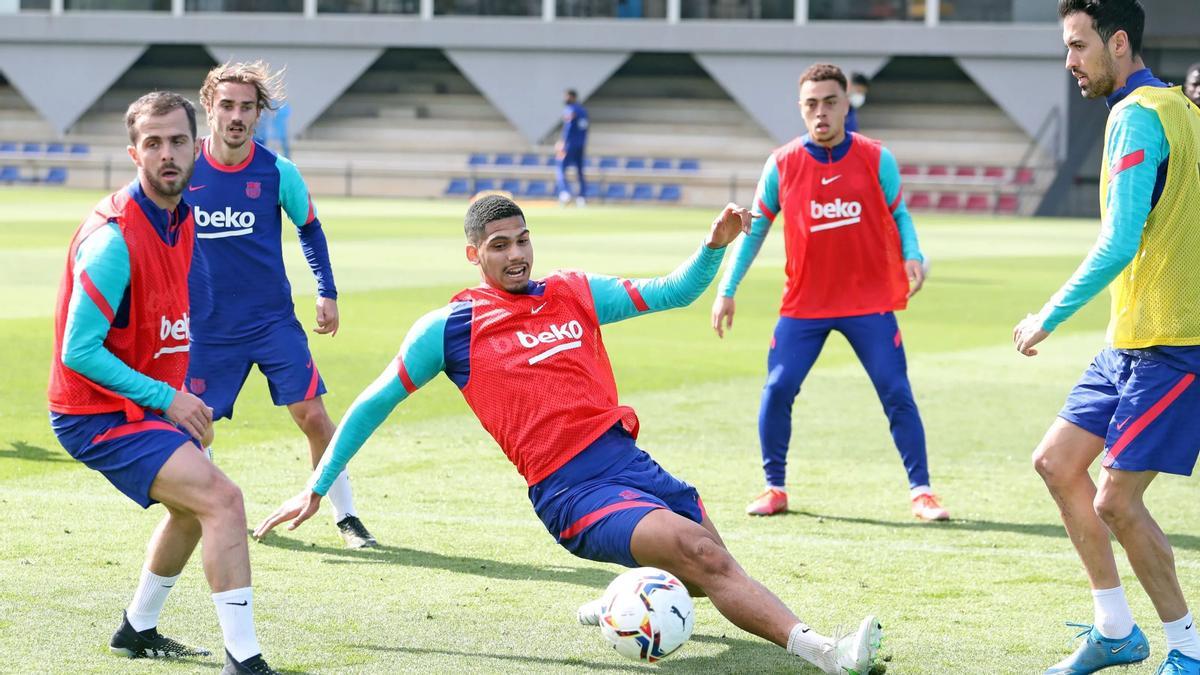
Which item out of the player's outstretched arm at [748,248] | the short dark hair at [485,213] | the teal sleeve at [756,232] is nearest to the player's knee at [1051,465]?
the short dark hair at [485,213]

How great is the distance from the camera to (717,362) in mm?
13766

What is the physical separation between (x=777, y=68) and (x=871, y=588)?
38422 mm

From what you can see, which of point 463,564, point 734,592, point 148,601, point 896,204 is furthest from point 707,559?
point 896,204

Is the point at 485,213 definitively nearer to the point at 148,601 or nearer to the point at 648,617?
the point at 648,617

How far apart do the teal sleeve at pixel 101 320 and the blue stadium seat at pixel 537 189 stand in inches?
1483

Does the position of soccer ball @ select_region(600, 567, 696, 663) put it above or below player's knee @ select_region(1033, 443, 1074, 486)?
below

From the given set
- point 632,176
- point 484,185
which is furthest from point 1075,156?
point 484,185

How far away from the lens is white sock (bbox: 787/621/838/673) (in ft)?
16.6

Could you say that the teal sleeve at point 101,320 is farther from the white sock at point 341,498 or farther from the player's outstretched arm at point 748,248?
the player's outstretched arm at point 748,248

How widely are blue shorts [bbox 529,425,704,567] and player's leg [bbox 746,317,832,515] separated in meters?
2.58

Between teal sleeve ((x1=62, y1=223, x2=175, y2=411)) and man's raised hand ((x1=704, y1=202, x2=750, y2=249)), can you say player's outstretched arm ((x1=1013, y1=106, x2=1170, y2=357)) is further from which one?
teal sleeve ((x1=62, y1=223, x2=175, y2=411))

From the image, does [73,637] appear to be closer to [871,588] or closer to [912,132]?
[871,588]

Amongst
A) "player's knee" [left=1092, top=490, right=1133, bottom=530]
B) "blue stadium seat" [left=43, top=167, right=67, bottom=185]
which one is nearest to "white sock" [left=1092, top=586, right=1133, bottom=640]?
"player's knee" [left=1092, top=490, right=1133, bottom=530]

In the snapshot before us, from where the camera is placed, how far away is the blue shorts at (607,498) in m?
5.42
